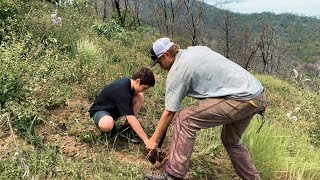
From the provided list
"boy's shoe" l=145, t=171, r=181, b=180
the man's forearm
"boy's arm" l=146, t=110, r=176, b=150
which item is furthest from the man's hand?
"boy's shoe" l=145, t=171, r=181, b=180

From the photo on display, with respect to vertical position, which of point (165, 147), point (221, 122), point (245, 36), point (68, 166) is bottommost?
point (245, 36)

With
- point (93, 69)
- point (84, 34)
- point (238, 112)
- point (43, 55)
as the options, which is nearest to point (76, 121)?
point (93, 69)

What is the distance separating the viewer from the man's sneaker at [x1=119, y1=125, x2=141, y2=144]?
4723 millimetres

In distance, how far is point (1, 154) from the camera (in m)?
3.88

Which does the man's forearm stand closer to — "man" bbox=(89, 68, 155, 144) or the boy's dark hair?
"man" bbox=(89, 68, 155, 144)

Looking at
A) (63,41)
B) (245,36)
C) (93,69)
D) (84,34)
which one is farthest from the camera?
(245,36)

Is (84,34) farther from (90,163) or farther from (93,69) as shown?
(90,163)

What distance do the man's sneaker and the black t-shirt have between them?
0.22 meters

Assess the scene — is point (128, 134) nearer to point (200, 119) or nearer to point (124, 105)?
point (124, 105)

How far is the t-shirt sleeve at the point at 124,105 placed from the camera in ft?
14.0

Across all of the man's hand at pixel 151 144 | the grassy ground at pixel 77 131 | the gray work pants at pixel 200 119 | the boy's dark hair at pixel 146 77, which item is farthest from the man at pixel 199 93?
the grassy ground at pixel 77 131

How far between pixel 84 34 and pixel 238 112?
525 cm

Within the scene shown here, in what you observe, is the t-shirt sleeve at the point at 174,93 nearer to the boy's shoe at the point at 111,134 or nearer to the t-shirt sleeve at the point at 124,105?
the t-shirt sleeve at the point at 124,105

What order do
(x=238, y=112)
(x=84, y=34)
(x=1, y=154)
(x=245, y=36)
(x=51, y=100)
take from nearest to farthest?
(x=238, y=112)
(x=1, y=154)
(x=51, y=100)
(x=84, y=34)
(x=245, y=36)
